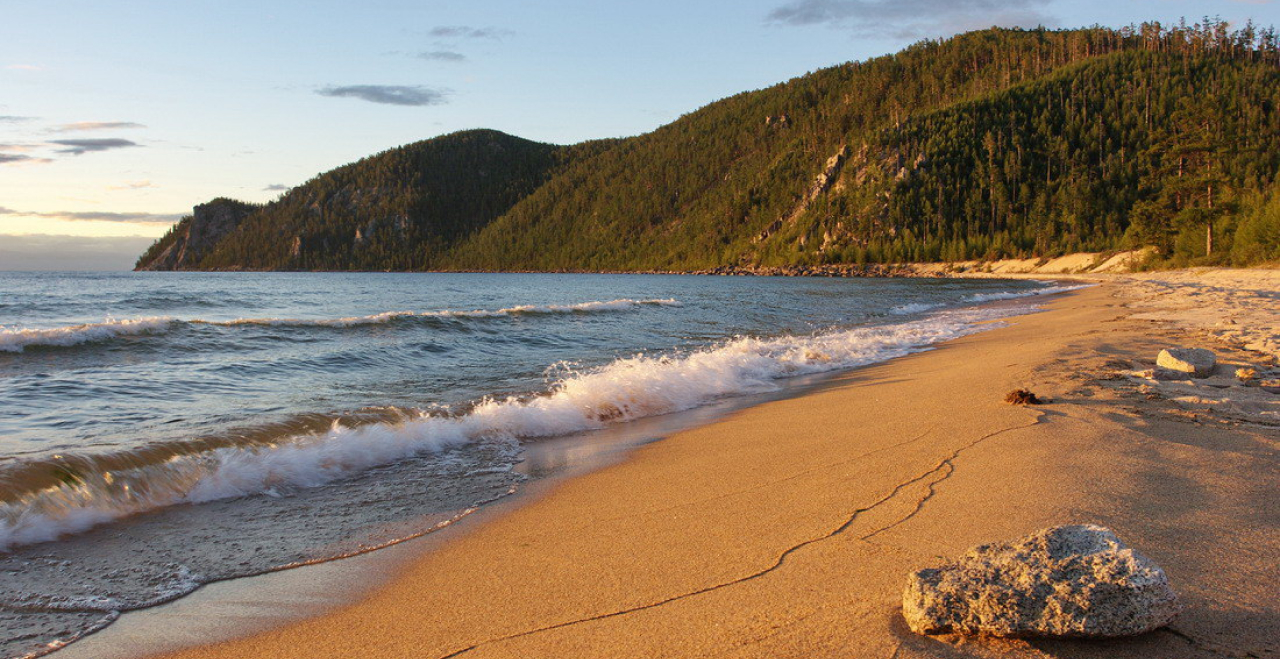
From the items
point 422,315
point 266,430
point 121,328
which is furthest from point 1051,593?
point 422,315

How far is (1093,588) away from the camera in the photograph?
2387 mm

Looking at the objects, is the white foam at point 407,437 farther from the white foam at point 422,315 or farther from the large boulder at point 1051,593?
the white foam at point 422,315

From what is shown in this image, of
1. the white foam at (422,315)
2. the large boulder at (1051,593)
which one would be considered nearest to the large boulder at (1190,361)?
the large boulder at (1051,593)

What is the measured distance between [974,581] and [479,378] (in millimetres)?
9767

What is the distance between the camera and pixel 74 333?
14.5 m

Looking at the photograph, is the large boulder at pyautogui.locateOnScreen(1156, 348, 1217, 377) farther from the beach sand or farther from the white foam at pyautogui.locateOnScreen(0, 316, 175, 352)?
the white foam at pyautogui.locateOnScreen(0, 316, 175, 352)

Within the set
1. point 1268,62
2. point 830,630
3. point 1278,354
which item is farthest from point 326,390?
point 1268,62

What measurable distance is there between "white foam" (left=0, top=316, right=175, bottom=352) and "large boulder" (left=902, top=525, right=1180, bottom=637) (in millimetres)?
16416

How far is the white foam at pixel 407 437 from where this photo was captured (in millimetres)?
4949

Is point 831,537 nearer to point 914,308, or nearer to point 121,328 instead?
point 121,328

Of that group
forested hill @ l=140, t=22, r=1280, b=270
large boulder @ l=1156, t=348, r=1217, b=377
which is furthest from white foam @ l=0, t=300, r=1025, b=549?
forested hill @ l=140, t=22, r=1280, b=270

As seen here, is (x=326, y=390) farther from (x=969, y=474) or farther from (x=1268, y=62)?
(x=1268, y=62)

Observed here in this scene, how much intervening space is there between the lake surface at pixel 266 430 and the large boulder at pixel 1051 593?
3.25 metres

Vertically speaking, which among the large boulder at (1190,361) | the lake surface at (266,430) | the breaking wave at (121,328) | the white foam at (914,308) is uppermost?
the breaking wave at (121,328)
